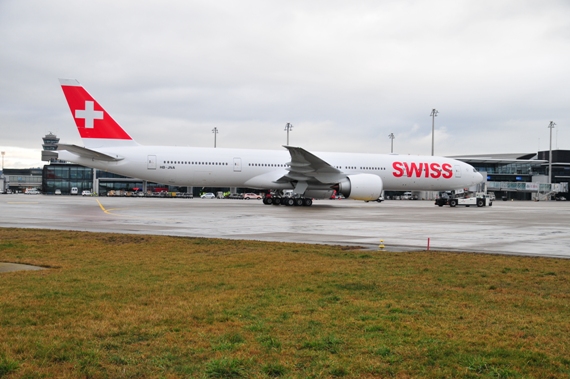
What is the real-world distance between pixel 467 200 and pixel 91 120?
3128cm

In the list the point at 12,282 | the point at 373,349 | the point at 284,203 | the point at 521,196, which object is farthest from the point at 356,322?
the point at 521,196

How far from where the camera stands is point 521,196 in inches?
3602

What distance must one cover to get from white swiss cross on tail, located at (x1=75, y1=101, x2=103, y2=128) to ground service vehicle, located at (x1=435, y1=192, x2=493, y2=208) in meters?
27.9

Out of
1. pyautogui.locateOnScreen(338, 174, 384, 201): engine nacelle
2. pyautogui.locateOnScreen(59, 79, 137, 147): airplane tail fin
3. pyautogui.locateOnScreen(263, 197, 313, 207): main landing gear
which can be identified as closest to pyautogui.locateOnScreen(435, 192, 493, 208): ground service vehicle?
pyautogui.locateOnScreen(338, 174, 384, 201): engine nacelle

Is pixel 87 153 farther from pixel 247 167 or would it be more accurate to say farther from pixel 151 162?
pixel 247 167

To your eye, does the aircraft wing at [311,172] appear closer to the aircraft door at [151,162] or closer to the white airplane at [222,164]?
the white airplane at [222,164]

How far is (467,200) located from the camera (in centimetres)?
4541

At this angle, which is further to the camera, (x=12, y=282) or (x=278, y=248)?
(x=278, y=248)

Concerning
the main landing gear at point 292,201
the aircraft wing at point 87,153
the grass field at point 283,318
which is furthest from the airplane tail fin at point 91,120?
the grass field at point 283,318

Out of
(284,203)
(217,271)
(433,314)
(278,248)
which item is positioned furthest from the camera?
(284,203)

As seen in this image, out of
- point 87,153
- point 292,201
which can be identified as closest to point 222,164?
point 292,201

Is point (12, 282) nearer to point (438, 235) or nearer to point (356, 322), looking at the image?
point (356, 322)

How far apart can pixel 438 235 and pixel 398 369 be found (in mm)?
12317

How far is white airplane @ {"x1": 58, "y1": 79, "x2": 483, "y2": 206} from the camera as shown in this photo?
3256cm
